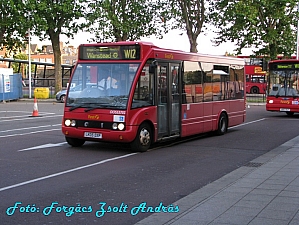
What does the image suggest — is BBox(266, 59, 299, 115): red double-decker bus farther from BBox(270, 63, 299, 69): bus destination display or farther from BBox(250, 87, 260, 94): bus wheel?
BBox(250, 87, 260, 94): bus wheel

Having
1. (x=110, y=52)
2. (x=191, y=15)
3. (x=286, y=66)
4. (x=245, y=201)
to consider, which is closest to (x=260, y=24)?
(x=191, y=15)

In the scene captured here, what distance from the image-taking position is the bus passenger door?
13238 mm

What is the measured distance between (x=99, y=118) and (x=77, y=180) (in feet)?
11.3

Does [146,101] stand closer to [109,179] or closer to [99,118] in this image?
[99,118]

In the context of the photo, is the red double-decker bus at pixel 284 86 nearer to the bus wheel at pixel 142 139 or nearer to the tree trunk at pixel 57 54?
the bus wheel at pixel 142 139

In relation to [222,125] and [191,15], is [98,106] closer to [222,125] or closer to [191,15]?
[222,125]

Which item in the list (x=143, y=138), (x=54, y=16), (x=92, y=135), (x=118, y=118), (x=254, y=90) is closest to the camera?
(x=118, y=118)

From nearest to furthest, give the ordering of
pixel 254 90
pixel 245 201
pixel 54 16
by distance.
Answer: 1. pixel 245 201
2. pixel 54 16
3. pixel 254 90

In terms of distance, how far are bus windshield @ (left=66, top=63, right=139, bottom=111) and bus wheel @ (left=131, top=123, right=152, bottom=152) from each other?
2.75ft

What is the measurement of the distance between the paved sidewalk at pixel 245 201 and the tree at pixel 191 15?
34238 millimetres

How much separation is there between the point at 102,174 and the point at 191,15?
117 feet

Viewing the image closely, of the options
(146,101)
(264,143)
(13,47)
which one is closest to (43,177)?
(146,101)

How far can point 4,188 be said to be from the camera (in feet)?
27.3

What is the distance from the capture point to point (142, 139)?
12.5 m
